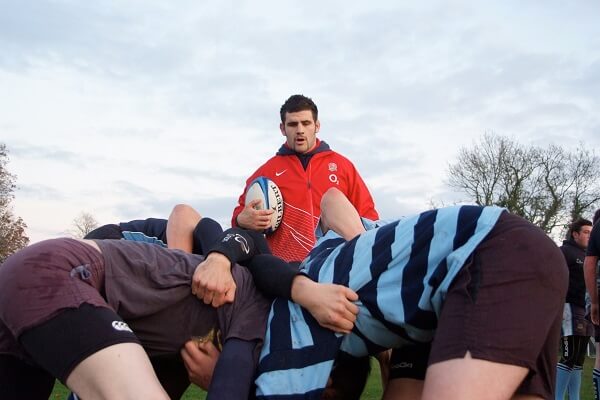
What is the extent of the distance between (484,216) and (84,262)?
126 centimetres

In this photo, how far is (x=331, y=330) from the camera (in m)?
2.32

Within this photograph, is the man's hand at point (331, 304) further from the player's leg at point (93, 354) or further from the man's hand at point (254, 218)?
the man's hand at point (254, 218)

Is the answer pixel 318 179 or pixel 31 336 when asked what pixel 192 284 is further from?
pixel 318 179

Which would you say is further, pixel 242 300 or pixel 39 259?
pixel 242 300

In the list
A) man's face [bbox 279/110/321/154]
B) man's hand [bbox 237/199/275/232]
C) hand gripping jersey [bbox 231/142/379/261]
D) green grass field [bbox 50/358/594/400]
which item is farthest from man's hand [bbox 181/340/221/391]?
green grass field [bbox 50/358/594/400]

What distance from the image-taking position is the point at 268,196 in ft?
16.4

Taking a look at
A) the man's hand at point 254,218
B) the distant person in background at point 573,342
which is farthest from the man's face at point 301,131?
the distant person in background at point 573,342

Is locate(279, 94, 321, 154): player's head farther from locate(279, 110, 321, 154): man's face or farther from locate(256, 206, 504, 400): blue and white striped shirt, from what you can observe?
locate(256, 206, 504, 400): blue and white striped shirt

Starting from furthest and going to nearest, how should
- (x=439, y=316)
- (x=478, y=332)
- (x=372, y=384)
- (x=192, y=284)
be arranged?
(x=372, y=384), (x=192, y=284), (x=439, y=316), (x=478, y=332)

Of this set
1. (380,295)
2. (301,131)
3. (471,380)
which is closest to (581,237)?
(301,131)

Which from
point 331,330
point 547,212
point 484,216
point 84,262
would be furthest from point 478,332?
point 547,212

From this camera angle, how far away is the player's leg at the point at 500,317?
1892 mm

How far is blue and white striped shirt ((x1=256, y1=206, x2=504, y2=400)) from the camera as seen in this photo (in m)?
2.09

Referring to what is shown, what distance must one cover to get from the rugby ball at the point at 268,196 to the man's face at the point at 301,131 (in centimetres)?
46
